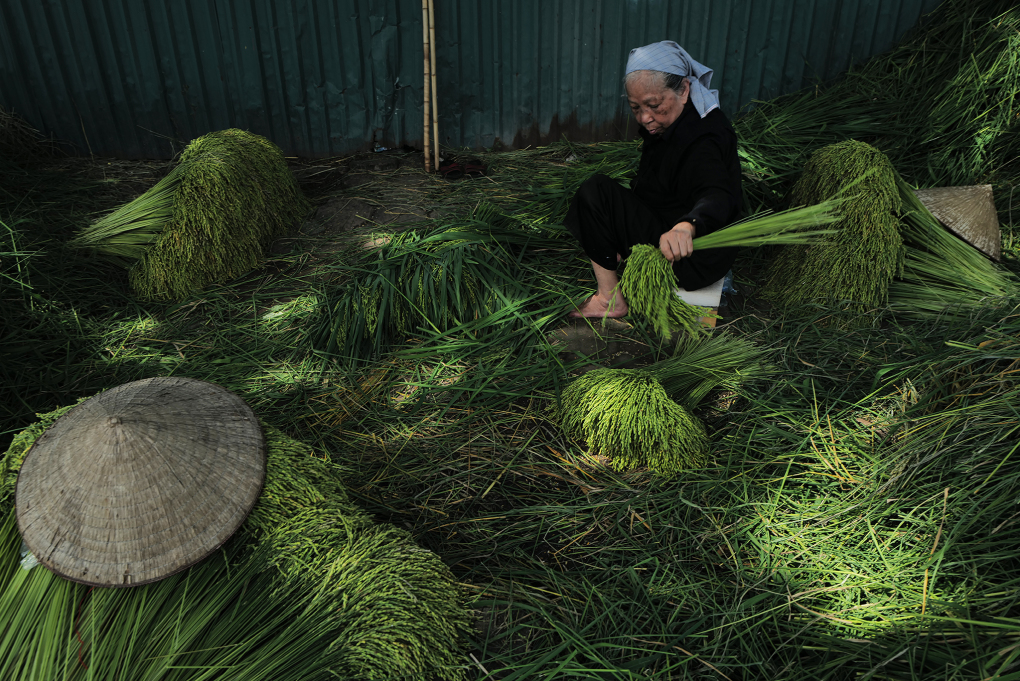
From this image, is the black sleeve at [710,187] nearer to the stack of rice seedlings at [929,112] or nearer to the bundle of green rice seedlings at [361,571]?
the stack of rice seedlings at [929,112]

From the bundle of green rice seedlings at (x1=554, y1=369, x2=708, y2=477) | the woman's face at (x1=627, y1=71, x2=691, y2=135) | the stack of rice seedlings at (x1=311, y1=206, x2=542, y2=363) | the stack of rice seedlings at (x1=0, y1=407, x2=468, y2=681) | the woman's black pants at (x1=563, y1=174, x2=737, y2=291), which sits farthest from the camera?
the stack of rice seedlings at (x1=311, y1=206, x2=542, y2=363)

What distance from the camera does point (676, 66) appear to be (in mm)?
2305

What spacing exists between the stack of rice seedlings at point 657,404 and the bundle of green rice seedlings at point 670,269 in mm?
147

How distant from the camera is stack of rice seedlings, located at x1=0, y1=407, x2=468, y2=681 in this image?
1.41 m

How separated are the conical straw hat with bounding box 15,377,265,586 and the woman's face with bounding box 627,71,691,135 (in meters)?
1.74

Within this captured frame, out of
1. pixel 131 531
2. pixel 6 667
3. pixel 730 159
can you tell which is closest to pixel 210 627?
pixel 131 531

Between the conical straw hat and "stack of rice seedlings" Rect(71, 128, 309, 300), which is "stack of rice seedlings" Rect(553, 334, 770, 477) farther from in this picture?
"stack of rice seedlings" Rect(71, 128, 309, 300)

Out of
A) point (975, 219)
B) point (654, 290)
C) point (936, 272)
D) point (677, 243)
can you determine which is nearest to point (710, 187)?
point (677, 243)

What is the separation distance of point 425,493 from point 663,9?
310 cm

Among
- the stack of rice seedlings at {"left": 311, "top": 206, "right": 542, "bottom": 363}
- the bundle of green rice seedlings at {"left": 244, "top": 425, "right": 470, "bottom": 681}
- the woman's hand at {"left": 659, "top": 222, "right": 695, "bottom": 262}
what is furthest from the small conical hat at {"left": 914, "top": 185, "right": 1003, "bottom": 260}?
the bundle of green rice seedlings at {"left": 244, "top": 425, "right": 470, "bottom": 681}

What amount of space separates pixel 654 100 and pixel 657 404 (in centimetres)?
108

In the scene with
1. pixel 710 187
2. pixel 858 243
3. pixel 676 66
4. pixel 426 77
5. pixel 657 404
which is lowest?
pixel 657 404

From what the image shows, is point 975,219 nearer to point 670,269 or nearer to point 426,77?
point 670,269

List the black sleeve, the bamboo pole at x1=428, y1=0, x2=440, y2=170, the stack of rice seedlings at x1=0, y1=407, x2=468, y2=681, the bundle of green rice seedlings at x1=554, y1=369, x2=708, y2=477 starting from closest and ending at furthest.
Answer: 1. the stack of rice seedlings at x1=0, y1=407, x2=468, y2=681
2. the bundle of green rice seedlings at x1=554, y1=369, x2=708, y2=477
3. the black sleeve
4. the bamboo pole at x1=428, y1=0, x2=440, y2=170
